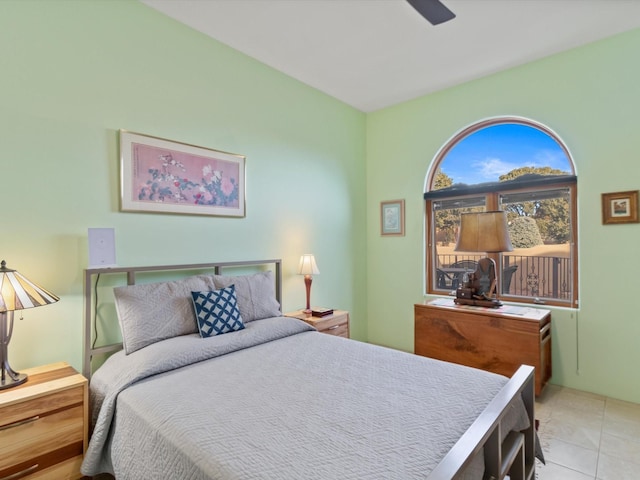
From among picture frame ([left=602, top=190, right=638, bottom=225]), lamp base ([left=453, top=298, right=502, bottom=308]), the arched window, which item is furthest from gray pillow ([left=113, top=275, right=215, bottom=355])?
picture frame ([left=602, top=190, right=638, bottom=225])

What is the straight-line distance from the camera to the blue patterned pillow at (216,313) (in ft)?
7.02

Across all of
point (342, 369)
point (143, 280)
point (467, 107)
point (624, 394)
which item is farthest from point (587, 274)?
point (143, 280)

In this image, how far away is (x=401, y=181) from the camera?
398 cm

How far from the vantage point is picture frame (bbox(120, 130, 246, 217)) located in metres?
2.26

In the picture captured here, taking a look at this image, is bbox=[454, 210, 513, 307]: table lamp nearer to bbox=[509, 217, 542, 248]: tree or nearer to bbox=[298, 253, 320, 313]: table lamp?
bbox=[509, 217, 542, 248]: tree

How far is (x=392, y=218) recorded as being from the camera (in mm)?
4039

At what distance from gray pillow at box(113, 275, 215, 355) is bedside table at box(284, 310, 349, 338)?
105cm

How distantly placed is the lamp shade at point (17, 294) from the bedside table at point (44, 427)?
39 cm

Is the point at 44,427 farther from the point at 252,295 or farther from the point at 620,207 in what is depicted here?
the point at 620,207

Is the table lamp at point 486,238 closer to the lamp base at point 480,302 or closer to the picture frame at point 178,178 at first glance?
the lamp base at point 480,302

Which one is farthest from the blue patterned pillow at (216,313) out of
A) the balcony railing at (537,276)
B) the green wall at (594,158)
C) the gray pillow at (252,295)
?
the green wall at (594,158)

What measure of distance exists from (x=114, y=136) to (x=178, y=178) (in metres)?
0.47

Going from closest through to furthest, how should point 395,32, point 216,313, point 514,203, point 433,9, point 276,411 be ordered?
1. point 276,411
2. point 433,9
3. point 216,313
4. point 395,32
5. point 514,203

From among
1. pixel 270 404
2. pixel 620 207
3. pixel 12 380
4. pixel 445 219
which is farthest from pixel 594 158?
pixel 12 380
